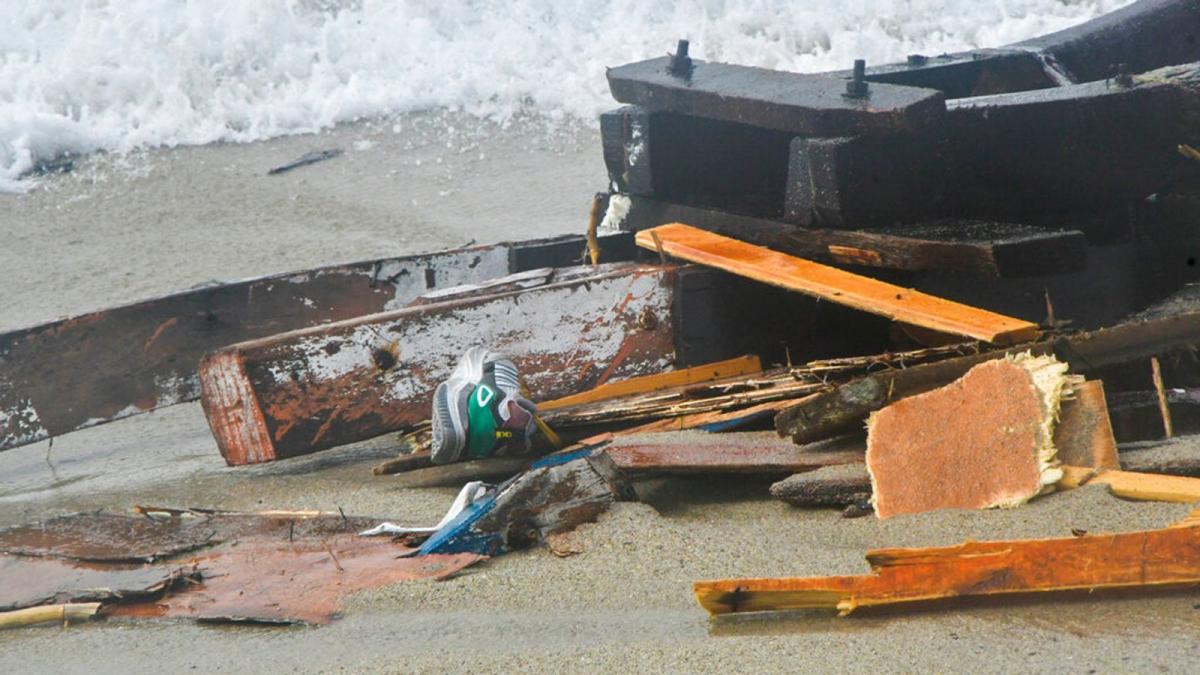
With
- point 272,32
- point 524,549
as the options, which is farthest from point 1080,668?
point 272,32

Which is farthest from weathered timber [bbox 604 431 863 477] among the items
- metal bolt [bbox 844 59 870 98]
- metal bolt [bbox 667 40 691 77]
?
metal bolt [bbox 667 40 691 77]

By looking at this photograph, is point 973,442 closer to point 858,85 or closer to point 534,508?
point 534,508

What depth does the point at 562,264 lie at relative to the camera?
4.84 meters

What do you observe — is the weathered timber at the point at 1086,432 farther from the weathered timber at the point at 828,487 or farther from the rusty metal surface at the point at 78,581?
the rusty metal surface at the point at 78,581

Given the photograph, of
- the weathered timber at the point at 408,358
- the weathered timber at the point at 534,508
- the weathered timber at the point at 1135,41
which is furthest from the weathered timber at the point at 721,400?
the weathered timber at the point at 1135,41

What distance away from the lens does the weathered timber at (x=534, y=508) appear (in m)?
2.88

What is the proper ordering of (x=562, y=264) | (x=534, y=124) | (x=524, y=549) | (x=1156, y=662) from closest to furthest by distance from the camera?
(x=1156, y=662)
(x=524, y=549)
(x=562, y=264)
(x=534, y=124)

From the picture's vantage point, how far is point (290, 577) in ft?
9.34

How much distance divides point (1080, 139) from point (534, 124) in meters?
5.32

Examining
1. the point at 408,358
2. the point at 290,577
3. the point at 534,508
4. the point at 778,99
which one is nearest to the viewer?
the point at 290,577

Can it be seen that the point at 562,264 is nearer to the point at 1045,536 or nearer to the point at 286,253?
the point at 286,253

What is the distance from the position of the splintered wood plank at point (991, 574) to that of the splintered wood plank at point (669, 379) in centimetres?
150

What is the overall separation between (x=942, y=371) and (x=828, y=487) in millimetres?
388

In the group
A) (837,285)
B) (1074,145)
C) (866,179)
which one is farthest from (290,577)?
(1074,145)
